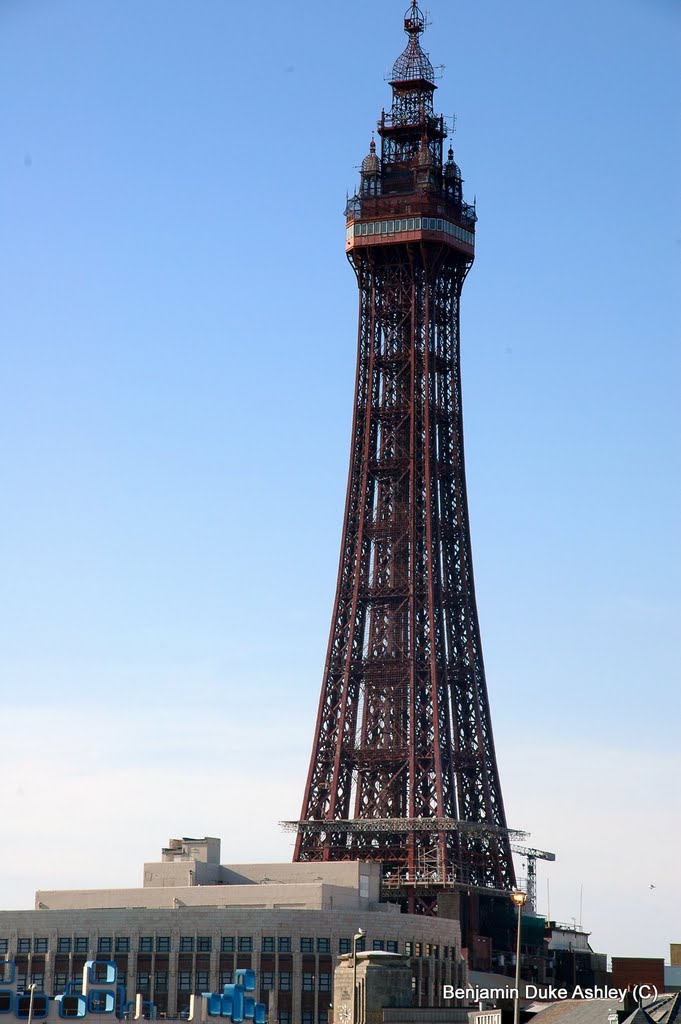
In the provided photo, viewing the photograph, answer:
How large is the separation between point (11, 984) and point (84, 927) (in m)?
30.8

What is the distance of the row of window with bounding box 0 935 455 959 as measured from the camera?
7254 inches

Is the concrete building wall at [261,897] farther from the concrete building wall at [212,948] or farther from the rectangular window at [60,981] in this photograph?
the rectangular window at [60,981]

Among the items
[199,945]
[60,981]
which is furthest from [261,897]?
[60,981]

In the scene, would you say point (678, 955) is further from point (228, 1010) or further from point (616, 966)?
point (228, 1010)

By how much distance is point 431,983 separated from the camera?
188750 mm

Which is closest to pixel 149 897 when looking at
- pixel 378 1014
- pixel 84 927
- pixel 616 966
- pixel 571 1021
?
pixel 84 927

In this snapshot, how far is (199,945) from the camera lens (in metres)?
185

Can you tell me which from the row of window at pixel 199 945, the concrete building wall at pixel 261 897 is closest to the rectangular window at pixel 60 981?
the row of window at pixel 199 945

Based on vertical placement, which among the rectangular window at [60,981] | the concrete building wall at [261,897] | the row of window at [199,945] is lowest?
the rectangular window at [60,981]

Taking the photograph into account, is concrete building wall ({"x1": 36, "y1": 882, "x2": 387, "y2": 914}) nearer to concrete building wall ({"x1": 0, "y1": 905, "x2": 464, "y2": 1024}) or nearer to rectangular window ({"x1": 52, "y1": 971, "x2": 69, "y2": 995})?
concrete building wall ({"x1": 0, "y1": 905, "x2": 464, "y2": 1024})

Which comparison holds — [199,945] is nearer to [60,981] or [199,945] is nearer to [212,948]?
[212,948]

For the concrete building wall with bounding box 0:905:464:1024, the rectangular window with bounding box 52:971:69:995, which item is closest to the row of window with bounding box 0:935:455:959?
the concrete building wall with bounding box 0:905:464:1024

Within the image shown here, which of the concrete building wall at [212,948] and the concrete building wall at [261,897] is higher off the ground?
the concrete building wall at [261,897]

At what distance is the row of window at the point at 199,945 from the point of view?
7254 inches
